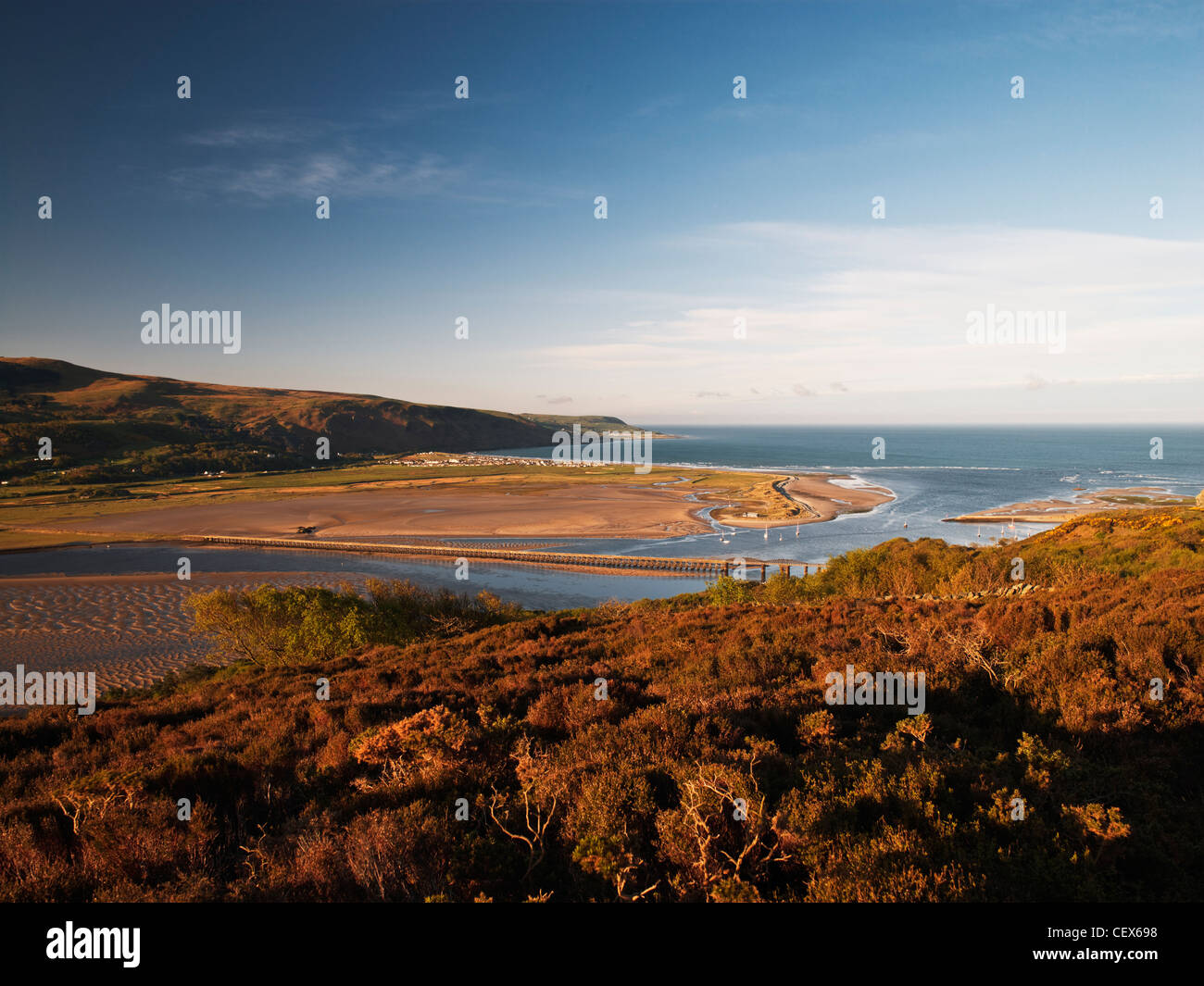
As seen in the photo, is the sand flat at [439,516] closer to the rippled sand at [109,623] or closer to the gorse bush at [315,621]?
the rippled sand at [109,623]

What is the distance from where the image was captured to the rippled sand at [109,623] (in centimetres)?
2236

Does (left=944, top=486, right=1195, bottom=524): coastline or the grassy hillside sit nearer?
(left=944, top=486, right=1195, bottom=524): coastline

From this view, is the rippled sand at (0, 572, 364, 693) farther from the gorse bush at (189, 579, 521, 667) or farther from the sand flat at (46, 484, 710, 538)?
the sand flat at (46, 484, 710, 538)

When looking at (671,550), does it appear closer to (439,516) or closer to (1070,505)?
(439,516)

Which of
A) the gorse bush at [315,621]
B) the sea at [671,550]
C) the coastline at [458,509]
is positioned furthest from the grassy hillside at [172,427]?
the gorse bush at [315,621]

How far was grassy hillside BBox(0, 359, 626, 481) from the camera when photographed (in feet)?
325

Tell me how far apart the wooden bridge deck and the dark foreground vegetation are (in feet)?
91.3

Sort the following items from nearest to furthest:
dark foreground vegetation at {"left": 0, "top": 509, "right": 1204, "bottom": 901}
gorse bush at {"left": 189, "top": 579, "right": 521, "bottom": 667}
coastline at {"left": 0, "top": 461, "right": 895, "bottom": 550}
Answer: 1. dark foreground vegetation at {"left": 0, "top": 509, "right": 1204, "bottom": 901}
2. gorse bush at {"left": 189, "top": 579, "right": 521, "bottom": 667}
3. coastline at {"left": 0, "top": 461, "right": 895, "bottom": 550}

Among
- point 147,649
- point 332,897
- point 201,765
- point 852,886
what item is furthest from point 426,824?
point 147,649

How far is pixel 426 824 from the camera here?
4.48 metres

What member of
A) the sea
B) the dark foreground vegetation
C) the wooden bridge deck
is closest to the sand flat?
the wooden bridge deck

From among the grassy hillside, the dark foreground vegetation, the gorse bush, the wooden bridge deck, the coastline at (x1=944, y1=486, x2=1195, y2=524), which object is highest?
the grassy hillside

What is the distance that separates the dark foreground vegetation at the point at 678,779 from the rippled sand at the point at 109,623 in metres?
15.8
